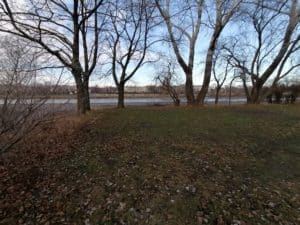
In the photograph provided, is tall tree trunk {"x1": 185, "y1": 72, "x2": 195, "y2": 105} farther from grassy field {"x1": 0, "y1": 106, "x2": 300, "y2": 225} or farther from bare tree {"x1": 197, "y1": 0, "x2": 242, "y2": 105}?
grassy field {"x1": 0, "y1": 106, "x2": 300, "y2": 225}

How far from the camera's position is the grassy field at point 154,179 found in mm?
3168

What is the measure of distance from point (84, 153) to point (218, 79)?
27.9m

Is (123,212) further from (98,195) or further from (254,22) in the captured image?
(254,22)

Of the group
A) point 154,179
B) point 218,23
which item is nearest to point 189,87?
point 218,23

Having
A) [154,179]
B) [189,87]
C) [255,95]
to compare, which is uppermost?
[189,87]

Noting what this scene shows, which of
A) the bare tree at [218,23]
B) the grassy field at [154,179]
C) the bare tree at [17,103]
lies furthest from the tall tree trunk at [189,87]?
the bare tree at [17,103]

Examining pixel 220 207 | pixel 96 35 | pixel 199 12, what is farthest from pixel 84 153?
pixel 199 12

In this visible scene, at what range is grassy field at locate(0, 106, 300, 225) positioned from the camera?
10.4 feet

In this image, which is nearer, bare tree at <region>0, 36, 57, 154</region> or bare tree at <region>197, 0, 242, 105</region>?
bare tree at <region>0, 36, 57, 154</region>

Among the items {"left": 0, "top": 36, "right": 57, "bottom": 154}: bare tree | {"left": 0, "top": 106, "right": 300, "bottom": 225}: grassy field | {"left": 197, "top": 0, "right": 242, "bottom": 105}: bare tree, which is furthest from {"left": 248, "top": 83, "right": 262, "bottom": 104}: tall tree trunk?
{"left": 0, "top": 36, "right": 57, "bottom": 154}: bare tree

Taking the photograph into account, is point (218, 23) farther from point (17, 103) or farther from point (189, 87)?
point (17, 103)

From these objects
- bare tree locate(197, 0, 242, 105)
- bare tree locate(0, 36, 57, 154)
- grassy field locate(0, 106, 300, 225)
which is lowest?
grassy field locate(0, 106, 300, 225)

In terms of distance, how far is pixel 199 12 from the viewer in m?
14.3

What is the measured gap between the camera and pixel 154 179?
413 cm
